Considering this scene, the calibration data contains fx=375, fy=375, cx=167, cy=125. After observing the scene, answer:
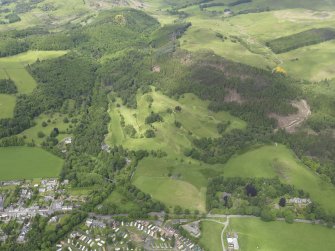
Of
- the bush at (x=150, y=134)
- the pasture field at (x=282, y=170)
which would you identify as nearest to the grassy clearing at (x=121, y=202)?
the bush at (x=150, y=134)

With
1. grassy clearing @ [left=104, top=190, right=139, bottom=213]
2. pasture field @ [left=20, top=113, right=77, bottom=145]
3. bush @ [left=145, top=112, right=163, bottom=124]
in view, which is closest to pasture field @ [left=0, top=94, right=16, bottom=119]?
pasture field @ [left=20, top=113, right=77, bottom=145]

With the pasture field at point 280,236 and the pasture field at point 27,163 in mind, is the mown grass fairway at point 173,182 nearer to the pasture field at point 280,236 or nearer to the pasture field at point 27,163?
the pasture field at point 280,236

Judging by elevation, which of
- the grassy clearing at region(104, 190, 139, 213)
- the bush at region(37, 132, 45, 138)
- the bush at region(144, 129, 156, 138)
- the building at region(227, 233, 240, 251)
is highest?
the bush at region(144, 129, 156, 138)

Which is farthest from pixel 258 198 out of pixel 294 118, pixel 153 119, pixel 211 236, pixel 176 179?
pixel 153 119

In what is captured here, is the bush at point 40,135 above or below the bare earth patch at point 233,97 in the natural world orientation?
below

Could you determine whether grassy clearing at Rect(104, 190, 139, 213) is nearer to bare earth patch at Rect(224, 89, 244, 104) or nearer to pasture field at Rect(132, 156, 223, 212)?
pasture field at Rect(132, 156, 223, 212)

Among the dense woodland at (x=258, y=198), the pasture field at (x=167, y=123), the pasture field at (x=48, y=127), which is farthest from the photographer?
the pasture field at (x=48, y=127)
